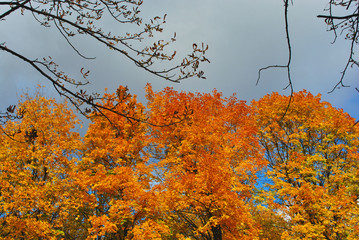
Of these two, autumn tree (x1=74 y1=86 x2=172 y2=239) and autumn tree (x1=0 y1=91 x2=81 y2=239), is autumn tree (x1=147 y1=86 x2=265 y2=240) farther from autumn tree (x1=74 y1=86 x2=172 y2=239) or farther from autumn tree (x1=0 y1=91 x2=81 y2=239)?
autumn tree (x1=0 y1=91 x2=81 y2=239)

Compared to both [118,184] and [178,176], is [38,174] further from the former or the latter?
[178,176]

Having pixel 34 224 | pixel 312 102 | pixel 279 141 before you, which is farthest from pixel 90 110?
pixel 312 102

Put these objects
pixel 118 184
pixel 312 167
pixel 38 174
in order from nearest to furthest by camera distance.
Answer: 1. pixel 118 184
2. pixel 38 174
3. pixel 312 167

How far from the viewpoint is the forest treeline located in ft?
33.8

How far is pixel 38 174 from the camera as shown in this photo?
40.0 feet

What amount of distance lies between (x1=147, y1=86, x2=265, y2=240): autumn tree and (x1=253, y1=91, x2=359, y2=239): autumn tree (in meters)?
1.76

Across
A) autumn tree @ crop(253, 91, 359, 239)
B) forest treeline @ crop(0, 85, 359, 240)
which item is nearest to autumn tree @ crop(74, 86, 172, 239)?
forest treeline @ crop(0, 85, 359, 240)

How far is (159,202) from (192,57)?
9523mm

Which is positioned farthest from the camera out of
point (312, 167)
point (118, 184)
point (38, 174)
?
point (312, 167)

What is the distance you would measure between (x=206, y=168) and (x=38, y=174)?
8.48 meters

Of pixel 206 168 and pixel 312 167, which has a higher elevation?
pixel 312 167

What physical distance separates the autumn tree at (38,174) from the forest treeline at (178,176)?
0.06m

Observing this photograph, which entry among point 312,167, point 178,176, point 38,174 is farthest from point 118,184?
point 312,167

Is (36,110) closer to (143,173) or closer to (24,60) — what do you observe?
(143,173)
